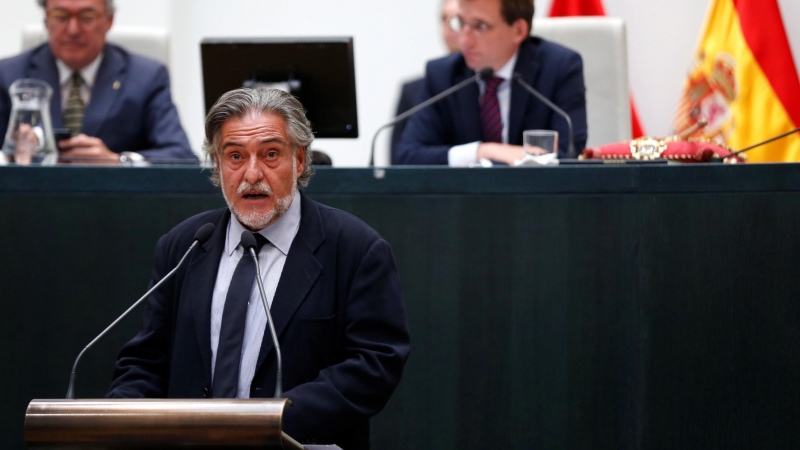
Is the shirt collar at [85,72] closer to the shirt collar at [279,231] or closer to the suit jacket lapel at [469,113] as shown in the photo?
the suit jacket lapel at [469,113]

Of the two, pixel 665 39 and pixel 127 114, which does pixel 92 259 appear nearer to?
pixel 127 114

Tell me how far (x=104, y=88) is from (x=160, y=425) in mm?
2591

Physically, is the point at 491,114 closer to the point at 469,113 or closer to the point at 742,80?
the point at 469,113

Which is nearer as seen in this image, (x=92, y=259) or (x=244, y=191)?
(x=244, y=191)

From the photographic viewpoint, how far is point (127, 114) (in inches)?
158

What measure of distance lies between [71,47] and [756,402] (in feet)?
8.94

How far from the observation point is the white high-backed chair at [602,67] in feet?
14.5

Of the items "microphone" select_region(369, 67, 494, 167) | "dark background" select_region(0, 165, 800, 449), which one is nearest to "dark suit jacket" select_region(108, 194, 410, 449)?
"dark background" select_region(0, 165, 800, 449)

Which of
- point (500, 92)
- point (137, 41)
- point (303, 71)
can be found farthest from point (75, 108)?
point (500, 92)

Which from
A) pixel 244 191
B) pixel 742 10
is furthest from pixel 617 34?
pixel 244 191

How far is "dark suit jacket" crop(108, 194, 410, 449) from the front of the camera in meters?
2.11

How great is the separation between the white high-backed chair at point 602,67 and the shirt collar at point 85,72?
177 cm

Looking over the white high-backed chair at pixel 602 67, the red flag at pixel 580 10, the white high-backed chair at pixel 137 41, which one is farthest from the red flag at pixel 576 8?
the white high-backed chair at pixel 137 41

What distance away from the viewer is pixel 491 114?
390 centimetres
